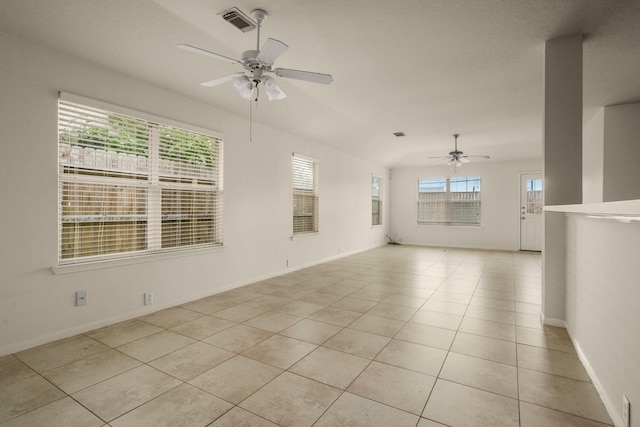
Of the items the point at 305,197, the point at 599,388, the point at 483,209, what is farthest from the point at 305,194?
the point at 483,209

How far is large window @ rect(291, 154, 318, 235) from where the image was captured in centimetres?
609

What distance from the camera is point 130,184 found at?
3.39 meters

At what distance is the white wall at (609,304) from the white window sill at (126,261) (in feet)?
13.0

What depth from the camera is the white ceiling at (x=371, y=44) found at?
8.05 ft

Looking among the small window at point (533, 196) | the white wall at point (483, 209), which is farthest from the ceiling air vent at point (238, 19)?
the small window at point (533, 196)

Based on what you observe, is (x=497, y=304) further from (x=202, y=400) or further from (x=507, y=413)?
(x=202, y=400)

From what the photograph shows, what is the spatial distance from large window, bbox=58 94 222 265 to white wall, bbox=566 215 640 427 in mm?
3977

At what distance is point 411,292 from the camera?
4.43 m

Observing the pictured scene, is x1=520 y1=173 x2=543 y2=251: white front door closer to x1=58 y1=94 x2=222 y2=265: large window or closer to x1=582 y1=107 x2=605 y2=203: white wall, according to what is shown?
x1=582 y1=107 x2=605 y2=203: white wall

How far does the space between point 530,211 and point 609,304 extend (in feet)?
27.0

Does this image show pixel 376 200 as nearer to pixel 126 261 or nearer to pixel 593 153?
pixel 593 153

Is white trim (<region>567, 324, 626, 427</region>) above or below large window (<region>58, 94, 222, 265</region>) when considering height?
below

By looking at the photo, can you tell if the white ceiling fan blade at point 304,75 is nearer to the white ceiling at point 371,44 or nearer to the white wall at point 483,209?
the white ceiling at point 371,44

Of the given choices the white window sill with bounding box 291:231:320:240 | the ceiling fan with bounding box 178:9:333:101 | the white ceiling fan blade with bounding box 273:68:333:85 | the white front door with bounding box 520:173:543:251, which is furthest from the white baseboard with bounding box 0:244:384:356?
the white front door with bounding box 520:173:543:251
